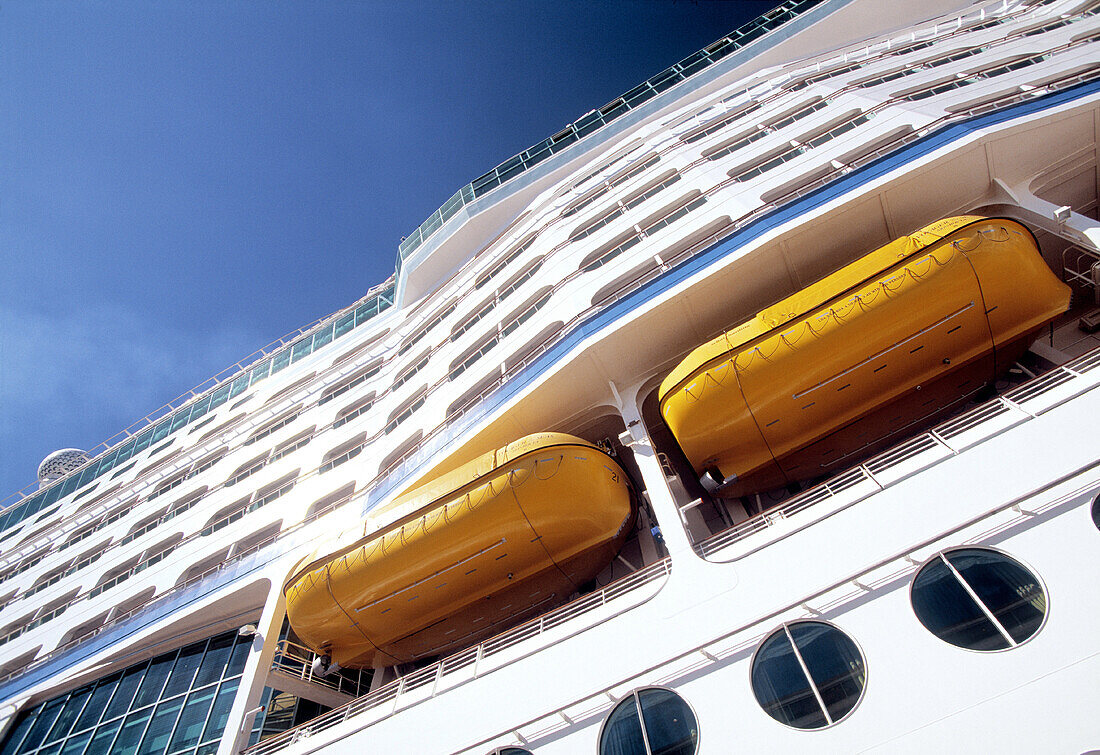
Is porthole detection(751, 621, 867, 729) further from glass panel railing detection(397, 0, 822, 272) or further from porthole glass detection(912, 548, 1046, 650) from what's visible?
glass panel railing detection(397, 0, 822, 272)

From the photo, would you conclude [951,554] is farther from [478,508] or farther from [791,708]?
[478,508]

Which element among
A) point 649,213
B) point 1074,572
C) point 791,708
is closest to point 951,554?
point 1074,572

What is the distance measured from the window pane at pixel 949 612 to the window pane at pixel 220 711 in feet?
34.5

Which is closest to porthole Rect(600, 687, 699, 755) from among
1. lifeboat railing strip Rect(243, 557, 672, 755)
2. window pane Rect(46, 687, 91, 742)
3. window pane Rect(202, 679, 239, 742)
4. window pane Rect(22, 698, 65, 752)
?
lifeboat railing strip Rect(243, 557, 672, 755)

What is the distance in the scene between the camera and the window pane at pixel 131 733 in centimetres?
1017

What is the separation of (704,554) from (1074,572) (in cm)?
317

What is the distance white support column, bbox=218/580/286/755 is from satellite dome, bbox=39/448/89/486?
28.0 metres

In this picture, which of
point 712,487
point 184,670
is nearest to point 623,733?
point 712,487

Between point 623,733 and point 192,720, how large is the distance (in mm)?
8816

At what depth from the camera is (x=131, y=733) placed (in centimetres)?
1036

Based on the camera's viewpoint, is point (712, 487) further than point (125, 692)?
No

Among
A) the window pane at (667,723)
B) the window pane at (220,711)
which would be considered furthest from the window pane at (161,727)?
the window pane at (667,723)

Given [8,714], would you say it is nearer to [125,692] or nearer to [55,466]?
[125,692]

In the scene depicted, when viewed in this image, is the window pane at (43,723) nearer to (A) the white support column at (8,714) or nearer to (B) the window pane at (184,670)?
(A) the white support column at (8,714)
